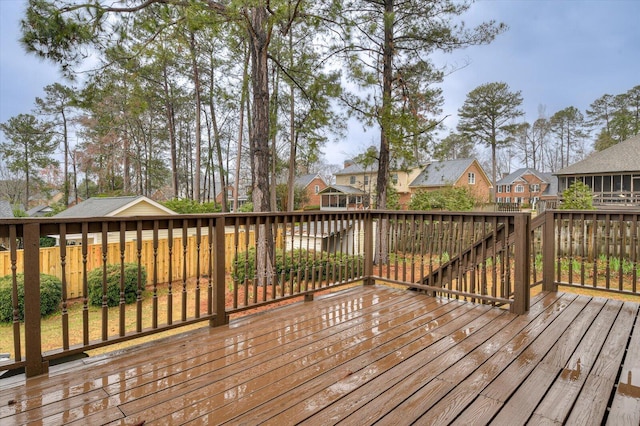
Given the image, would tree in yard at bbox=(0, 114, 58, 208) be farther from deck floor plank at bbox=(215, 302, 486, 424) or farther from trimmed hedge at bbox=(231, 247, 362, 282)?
deck floor plank at bbox=(215, 302, 486, 424)

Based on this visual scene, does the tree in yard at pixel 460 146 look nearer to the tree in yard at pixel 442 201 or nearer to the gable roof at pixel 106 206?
the tree in yard at pixel 442 201

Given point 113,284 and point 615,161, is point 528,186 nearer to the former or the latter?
point 615,161

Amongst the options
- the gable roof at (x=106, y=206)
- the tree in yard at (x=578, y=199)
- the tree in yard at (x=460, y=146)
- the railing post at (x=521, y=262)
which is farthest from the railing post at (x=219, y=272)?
the tree in yard at (x=460, y=146)

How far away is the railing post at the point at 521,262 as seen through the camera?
121 inches

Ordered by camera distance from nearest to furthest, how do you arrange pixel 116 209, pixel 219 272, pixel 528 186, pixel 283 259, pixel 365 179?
pixel 219 272 < pixel 283 259 < pixel 116 209 < pixel 365 179 < pixel 528 186

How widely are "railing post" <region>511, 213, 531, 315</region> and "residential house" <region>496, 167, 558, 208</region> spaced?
30.7m

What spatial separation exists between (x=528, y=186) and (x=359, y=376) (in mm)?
35361

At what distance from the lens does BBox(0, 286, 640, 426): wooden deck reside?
159cm

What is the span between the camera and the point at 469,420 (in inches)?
60.9

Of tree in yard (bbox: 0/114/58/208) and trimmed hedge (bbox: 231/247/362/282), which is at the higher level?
tree in yard (bbox: 0/114/58/208)

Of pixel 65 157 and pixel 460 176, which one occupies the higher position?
pixel 65 157

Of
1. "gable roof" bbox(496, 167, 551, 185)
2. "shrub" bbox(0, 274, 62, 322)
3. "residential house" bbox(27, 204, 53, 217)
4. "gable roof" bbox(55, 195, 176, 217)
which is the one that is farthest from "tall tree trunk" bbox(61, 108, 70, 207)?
"gable roof" bbox(496, 167, 551, 185)

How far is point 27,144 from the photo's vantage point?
20516mm

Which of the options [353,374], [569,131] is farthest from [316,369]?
[569,131]
